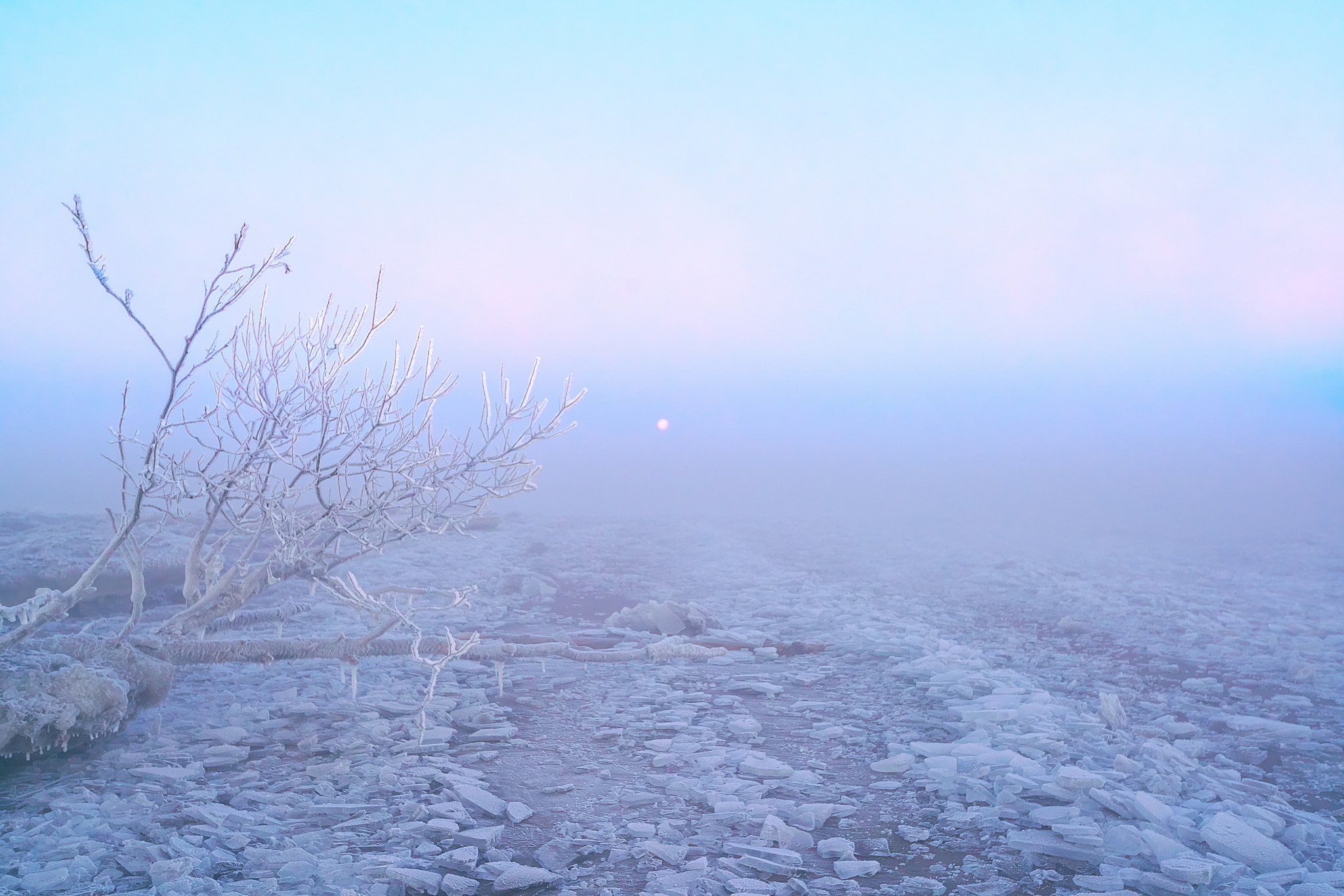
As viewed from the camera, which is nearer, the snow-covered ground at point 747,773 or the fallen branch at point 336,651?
the snow-covered ground at point 747,773

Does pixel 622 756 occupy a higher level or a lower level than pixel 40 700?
lower

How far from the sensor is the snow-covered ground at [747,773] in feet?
11.1

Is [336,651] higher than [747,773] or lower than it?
higher

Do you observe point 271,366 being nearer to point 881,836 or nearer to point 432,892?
point 432,892

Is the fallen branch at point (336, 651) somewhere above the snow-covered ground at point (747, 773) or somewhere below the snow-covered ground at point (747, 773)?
above

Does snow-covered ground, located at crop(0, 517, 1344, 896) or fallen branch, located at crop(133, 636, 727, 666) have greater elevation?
fallen branch, located at crop(133, 636, 727, 666)

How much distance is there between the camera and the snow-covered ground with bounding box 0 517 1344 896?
3371mm

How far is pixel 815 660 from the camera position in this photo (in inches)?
304

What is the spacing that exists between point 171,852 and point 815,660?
5.97 m

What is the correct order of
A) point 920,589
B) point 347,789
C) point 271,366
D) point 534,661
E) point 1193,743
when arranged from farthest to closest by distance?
point 920,589 → point 534,661 → point 1193,743 → point 271,366 → point 347,789

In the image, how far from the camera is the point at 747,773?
4.59 m

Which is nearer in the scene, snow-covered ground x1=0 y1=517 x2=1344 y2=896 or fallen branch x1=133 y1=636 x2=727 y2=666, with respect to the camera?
snow-covered ground x1=0 y1=517 x2=1344 y2=896

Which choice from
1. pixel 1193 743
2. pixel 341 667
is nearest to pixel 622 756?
pixel 341 667

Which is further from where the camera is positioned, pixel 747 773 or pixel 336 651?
pixel 336 651
